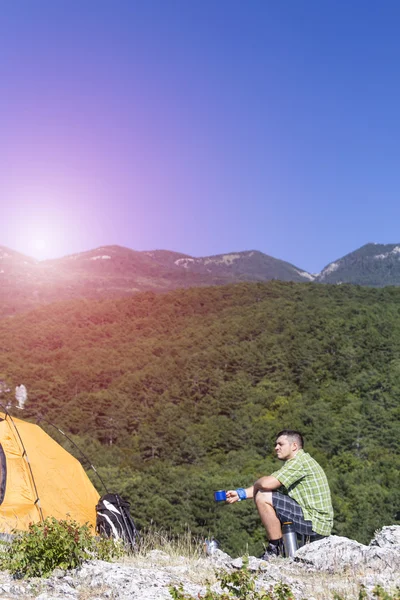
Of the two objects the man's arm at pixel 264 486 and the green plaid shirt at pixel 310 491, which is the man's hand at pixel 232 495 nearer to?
the man's arm at pixel 264 486

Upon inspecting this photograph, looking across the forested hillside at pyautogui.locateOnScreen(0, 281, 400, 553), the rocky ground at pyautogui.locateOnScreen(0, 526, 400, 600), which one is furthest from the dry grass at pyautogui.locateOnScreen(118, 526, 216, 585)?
the forested hillside at pyautogui.locateOnScreen(0, 281, 400, 553)

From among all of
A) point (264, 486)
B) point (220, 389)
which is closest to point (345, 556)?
point (264, 486)

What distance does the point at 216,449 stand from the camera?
2240 inches

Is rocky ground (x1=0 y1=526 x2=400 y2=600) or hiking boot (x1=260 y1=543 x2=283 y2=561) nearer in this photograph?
rocky ground (x1=0 y1=526 x2=400 y2=600)

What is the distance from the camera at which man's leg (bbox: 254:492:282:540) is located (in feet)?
17.7

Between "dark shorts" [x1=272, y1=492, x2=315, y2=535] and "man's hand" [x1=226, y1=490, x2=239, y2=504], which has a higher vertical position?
"man's hand" [x1=226, y1=490, x2=239, y2=504]

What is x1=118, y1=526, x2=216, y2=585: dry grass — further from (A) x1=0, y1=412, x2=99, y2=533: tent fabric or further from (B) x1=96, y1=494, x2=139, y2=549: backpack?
(A) x1=0, y1=412, x2=99, y2=533: tent fabric

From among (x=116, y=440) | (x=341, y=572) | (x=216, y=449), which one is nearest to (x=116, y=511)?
(x=341, y=572)

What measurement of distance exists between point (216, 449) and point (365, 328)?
3960 centimetres

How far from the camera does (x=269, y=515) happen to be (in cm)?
539

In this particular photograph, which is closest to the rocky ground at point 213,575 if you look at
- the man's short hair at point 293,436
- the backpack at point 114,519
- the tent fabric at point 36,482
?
the man's short hair at point 293,436

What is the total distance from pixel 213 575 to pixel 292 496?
132 centimetres

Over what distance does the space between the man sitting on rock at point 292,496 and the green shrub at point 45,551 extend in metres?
1.58

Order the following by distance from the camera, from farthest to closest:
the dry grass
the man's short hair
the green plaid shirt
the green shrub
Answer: the man's short hair < the green plaid shirt < the dry grass < the green shrub
